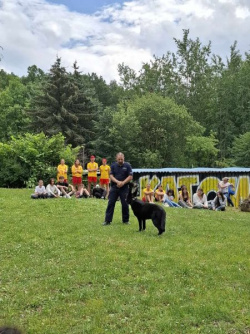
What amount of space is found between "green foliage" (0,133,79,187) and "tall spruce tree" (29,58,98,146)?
54.3ft

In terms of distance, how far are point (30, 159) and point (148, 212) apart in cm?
1435

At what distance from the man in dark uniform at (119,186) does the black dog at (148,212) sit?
14.5 inches

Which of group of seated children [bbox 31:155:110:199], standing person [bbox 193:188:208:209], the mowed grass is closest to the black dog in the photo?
the mowed grass

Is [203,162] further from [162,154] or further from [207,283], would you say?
[207,283]

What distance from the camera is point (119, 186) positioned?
10055mm

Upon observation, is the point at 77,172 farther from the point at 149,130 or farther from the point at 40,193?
the point at 149,130

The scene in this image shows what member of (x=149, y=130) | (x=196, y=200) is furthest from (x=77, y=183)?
(x=149, y=130)

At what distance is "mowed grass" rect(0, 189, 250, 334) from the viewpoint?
15.0 feet

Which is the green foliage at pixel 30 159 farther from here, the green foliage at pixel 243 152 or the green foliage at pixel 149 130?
the green foliage at pixel 243 152

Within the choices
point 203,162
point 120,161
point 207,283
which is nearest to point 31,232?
point 120,161

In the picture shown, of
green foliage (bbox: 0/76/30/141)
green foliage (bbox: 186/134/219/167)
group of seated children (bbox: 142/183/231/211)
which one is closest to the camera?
group of seated children (bbox: 142/183/231/211)

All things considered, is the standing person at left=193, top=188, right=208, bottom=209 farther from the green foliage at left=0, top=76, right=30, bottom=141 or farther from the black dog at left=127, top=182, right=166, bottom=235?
the green foliage at left=0, top=76, right=30, bottom=141

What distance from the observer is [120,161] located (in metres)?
10.3

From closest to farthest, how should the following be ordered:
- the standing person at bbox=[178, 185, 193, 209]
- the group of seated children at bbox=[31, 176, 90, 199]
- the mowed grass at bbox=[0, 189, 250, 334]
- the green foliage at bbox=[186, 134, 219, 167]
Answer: the mowed grass at bbox=[0, 189, 250, 334] < the group of seated children at bbox=[31, 176, 90, 199] < the standing person at bbox=[178, 185, 193, 209] < the green foliage at bbox=[186, 134, 219, 167]
